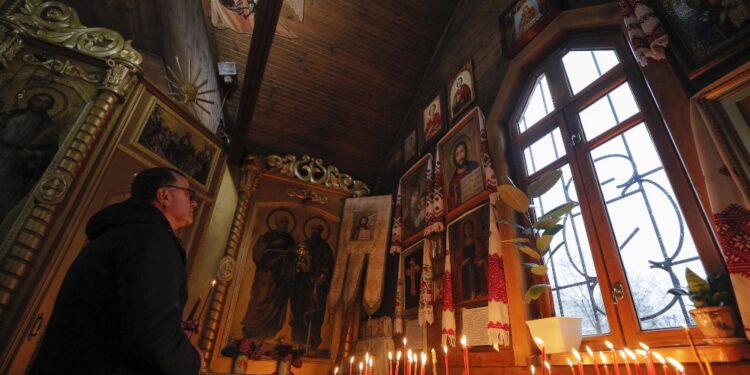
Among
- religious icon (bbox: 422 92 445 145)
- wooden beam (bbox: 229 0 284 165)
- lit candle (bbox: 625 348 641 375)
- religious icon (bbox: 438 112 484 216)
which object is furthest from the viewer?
religious icon (bbox: 422 92 445 145)

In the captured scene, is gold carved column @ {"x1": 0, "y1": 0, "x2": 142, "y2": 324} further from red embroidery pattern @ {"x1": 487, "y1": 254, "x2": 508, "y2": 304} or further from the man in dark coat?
red embroidery pattern @ {"x1": 487, "y1": 254, "x2": 508, "y2": 304}

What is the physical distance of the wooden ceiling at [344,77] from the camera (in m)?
6.62

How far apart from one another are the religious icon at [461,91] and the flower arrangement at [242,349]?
170 inches

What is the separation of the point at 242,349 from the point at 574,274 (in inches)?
164

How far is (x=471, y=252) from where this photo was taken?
12.7 feet

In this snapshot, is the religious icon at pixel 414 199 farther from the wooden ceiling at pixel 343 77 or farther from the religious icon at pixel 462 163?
the wooden ceiling at pixel 343 77

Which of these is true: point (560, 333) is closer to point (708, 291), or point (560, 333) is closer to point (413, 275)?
point (708, 291)

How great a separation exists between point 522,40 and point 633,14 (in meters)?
1.44

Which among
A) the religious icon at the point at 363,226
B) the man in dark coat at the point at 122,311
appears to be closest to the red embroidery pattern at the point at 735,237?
the man in dark coat at the point at 122,311

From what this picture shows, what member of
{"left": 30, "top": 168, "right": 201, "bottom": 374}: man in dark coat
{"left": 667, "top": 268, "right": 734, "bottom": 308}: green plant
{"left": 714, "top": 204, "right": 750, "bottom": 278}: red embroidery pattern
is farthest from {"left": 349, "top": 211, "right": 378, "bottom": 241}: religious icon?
{"left": 30, "top": 168, "right": 201, "bottom": 374}: man in dark coat

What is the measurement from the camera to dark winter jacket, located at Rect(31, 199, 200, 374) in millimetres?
1069

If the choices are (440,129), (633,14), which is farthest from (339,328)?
(633,14)

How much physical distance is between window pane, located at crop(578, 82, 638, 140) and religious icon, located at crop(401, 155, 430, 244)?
2.25 meters

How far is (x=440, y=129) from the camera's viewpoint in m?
5.36
